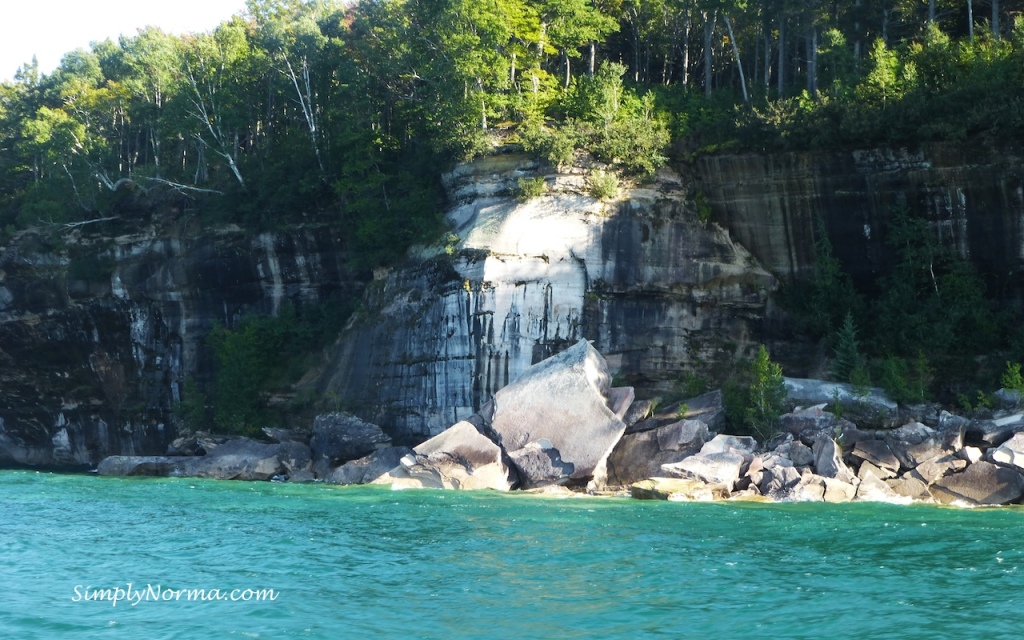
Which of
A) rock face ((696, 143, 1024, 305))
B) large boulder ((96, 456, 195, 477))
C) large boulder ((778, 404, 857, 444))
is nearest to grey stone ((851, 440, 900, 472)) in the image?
large boulder ((778, 404, 857, 444))

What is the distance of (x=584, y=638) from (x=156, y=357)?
32380 mm

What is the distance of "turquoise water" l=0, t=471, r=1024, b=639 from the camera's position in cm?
1164

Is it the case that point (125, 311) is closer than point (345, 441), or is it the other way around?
point (345, 441)

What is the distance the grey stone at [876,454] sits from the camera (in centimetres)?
2280

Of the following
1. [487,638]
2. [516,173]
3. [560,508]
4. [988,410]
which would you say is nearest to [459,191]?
[516,173]

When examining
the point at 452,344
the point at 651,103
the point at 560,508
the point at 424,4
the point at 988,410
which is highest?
the point at 424,4

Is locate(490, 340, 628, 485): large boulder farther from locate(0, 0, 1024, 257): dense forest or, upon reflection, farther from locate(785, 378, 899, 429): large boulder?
locate(0, 0, 1024, 257): dense forest

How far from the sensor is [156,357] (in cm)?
3978

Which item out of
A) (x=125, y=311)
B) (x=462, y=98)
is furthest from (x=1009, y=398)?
(x=125, y=311)

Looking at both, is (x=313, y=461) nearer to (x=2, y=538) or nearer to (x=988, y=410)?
(x=2, y=538)

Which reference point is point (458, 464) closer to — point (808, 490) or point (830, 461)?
point (808, 490)

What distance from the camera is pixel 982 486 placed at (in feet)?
69.5

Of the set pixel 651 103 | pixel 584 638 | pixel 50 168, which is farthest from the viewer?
pixel 50 168

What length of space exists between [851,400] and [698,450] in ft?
14.5
